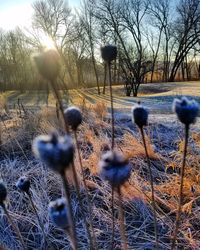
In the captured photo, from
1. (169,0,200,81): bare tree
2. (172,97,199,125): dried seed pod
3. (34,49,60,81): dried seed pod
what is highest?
(169,0,200,81): bare tree

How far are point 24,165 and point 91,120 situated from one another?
1.77m

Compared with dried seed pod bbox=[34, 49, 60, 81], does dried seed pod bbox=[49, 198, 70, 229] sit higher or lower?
lower

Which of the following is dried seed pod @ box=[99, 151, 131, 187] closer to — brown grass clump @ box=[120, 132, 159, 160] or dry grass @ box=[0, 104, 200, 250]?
dry grass @ box=[0, 104, 200, 250]

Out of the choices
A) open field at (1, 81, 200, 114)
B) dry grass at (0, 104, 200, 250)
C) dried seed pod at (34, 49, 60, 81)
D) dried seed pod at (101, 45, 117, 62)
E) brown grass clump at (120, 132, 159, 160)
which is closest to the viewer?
dried seed pod at (34, 49, 60, 81)

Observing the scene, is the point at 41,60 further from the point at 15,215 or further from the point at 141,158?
the point at 141,158

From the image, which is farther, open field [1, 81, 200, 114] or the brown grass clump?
open field [1, 81, 200, 114]

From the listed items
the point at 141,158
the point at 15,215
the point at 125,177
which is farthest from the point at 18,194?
the point at 125,177

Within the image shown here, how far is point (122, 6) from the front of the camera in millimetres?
32062

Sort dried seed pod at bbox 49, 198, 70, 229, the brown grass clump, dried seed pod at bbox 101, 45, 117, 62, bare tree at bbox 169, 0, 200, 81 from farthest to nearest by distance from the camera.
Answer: bare tree at bbox 169, 0, 200, 81 → the brown grass clump → dried seed pod at bbox 101, 45, 117, 62 → dried seed pod at bbox 49, 198, 70, 229

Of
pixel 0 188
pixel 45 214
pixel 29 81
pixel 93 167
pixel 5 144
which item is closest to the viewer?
pixel 0 188

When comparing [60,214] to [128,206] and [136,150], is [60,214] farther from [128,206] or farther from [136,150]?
[136,150]

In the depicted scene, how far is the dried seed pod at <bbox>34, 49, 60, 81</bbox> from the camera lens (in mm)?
605

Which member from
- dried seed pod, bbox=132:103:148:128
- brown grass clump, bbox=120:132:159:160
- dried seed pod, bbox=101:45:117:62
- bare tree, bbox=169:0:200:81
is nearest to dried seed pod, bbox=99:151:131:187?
dried seed pod, bbox=132:103:148:128

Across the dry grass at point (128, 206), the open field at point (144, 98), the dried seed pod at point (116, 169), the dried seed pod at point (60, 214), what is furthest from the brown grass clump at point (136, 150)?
the dried seed pod at point (116, 169)
